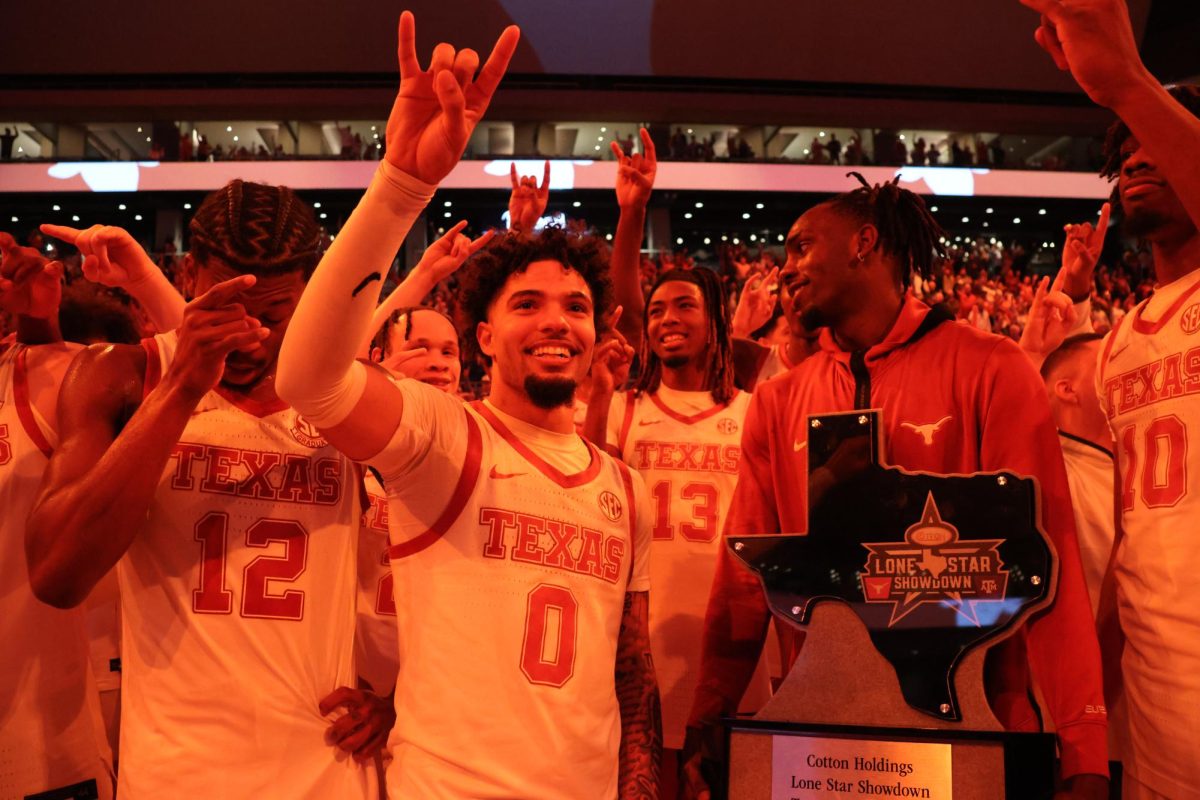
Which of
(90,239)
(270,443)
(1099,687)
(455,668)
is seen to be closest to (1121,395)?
(1099,687)

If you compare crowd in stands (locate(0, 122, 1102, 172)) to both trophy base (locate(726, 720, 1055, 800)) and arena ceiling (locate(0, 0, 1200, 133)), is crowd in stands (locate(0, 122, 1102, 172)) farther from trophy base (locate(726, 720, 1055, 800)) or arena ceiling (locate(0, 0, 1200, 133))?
trophy base (locate(726, 720, 1055, 800))

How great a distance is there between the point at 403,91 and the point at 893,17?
72.4ft

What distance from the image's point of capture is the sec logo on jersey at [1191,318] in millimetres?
2465

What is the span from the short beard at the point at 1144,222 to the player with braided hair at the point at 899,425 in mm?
502

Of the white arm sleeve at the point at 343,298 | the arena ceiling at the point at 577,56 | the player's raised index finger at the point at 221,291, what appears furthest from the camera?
the arena ceiling at the point at 577,56

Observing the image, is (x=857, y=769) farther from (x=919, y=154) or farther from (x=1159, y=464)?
(x=919, y=154)

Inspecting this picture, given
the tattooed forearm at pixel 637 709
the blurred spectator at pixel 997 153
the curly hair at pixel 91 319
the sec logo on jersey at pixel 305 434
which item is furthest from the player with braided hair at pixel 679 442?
the blurred spectator at pixel 997 153

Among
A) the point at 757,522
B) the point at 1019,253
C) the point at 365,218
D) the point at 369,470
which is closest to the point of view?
the point at 365,218

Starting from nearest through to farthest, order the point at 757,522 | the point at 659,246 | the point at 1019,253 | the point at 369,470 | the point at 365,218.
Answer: the point at 365,218 → the point at 757,522 → the point at 369,470 → the point at 1019,253 → the point at 659,246

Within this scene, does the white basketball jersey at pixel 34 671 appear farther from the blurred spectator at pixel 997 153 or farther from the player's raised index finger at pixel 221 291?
the blurred spectator at pixel 997 153

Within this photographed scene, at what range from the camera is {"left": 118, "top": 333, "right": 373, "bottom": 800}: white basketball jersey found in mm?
2266

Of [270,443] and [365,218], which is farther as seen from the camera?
[270,443]

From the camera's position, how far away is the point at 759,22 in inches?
838

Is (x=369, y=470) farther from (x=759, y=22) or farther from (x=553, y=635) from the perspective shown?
(x=759, y=22)
